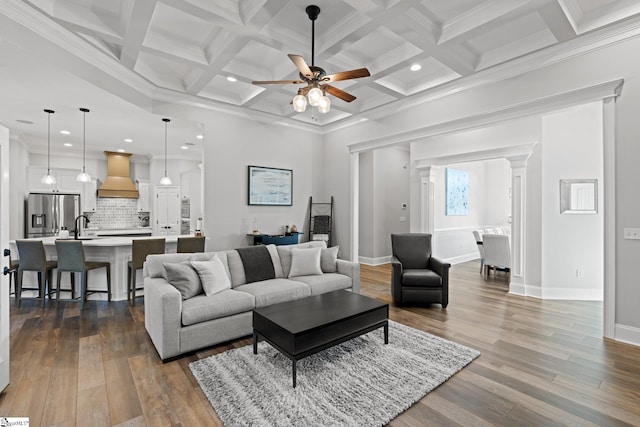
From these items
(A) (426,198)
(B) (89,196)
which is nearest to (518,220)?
(A) (426,198)

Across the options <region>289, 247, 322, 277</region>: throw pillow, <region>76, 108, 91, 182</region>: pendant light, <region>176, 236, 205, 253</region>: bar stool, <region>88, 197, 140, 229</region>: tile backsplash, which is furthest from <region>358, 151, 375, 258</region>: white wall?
<region>88, 197, 140, 229</region>: tile backsplash

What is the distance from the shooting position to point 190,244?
185 inches

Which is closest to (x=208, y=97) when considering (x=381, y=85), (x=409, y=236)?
(x=381, y=85)

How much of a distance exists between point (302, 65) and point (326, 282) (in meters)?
2.51

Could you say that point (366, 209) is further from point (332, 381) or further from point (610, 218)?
point (332, 381)

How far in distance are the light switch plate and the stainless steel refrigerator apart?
956cm

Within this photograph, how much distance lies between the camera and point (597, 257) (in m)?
4.56

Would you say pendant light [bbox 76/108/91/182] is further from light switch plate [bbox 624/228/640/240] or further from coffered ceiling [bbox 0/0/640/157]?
light switch plate [bbox 624/228/640/240]

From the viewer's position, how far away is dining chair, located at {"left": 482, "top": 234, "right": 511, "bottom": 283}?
5637 mm

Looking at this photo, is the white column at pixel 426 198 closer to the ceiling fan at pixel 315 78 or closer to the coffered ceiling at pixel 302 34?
the coffered ceiling at pixel 302 34

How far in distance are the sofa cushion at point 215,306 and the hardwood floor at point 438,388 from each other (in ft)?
1.08

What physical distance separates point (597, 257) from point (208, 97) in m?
6.52

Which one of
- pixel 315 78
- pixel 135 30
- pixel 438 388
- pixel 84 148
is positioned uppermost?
pixel 135 30

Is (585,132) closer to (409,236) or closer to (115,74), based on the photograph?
(409,236)
